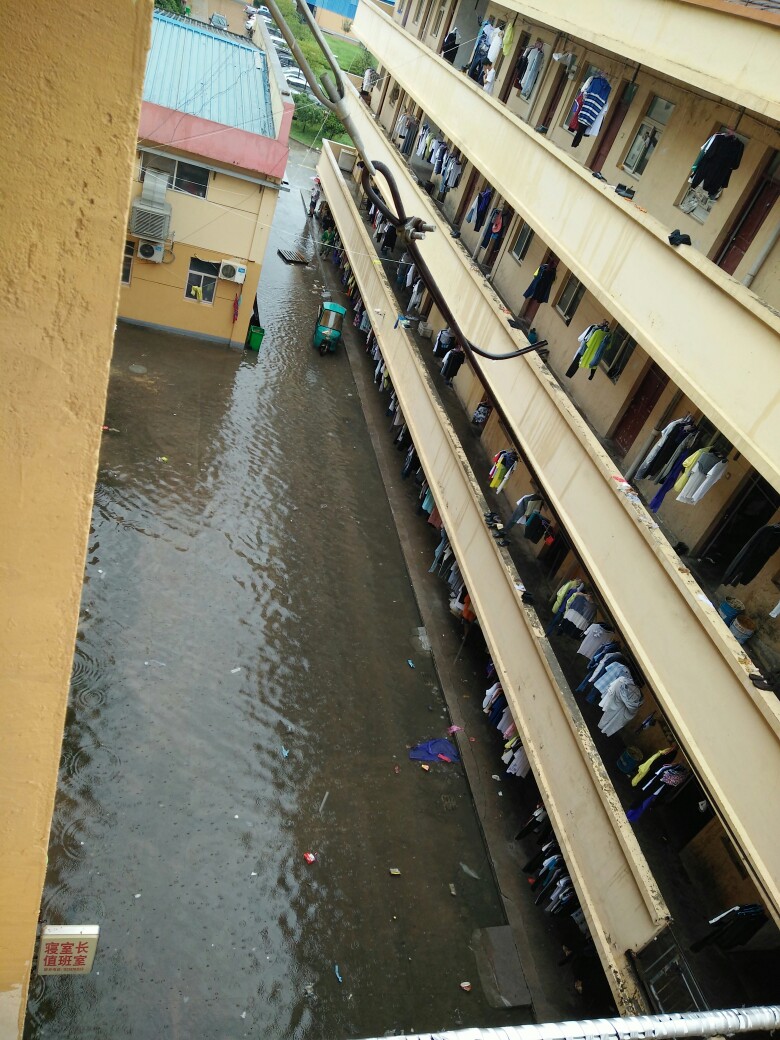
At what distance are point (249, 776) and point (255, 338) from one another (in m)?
13.7

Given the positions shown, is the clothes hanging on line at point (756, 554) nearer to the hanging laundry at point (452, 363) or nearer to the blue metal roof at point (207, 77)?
the hanging laundry at point (452, 363)

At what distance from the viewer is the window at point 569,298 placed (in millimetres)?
12938

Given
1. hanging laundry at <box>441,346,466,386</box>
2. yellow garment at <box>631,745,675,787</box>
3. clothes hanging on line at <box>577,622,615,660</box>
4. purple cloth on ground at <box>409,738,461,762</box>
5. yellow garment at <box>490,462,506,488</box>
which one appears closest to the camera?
yellow garment at <box>631,745,675,787</box>

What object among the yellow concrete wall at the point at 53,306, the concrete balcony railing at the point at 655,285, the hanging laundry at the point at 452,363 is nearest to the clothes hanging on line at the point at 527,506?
the concrete balcony railing at the point at 655,285

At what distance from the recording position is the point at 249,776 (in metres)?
10.4

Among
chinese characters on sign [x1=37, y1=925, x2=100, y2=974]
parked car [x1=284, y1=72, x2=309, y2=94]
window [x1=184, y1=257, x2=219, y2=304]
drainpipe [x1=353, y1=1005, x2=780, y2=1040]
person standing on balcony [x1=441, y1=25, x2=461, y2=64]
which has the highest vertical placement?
person standing on balcony [x1=441, y1=25, x2=461, y2=64]

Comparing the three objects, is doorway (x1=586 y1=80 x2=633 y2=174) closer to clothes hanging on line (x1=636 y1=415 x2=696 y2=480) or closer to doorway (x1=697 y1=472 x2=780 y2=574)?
clothes hanging on line (x1=636 y1=415 x2=696 y2=480)

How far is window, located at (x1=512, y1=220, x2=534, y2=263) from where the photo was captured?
15086mm

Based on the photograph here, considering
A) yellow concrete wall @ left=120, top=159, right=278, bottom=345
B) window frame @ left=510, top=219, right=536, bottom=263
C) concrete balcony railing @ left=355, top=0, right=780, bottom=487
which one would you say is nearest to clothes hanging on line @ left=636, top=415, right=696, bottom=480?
concrete balcony railing @ left=355, top=0, right=780, bottom=487

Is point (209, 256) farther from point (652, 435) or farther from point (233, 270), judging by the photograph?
point (652, 435)

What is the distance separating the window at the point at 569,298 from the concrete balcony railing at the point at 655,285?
5.29 ft

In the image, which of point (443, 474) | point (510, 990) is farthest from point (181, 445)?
point (510, 990)

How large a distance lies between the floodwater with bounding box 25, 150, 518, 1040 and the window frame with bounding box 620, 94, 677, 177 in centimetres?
823

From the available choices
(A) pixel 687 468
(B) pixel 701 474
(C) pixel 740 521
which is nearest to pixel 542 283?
(A) pixel 687 468
